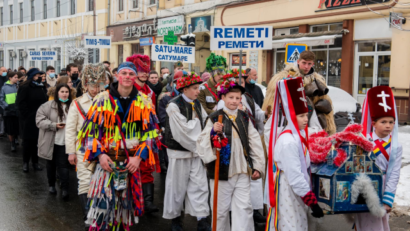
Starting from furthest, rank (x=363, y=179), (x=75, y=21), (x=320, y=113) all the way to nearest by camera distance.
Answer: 1. (x=75, y=21)
2. (x=320, y=113)
3. (x=363, y=179)

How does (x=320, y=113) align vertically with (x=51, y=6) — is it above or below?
below

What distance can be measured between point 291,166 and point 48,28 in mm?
37608

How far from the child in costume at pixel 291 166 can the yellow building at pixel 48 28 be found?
2572 centimetres

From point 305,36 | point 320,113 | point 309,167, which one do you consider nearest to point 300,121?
point 309,167

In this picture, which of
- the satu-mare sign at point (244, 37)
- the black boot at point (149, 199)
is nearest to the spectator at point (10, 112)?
the black boot at point (149, 199)

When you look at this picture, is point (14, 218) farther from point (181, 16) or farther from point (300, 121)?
point (181, 16)

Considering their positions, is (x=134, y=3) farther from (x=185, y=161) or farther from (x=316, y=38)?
(x=185, y=161)

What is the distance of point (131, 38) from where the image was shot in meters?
28.7

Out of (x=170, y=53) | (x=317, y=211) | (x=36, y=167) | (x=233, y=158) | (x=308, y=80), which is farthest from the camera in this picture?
(x=170, y=53)

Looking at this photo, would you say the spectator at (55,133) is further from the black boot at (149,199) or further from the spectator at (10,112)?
the spectator at (10,112)

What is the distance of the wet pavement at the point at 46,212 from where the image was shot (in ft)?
Answer: 18.3

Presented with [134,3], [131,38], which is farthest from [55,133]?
[134,3]

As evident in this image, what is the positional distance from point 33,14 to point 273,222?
4122cm

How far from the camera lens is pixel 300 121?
3.87 m
